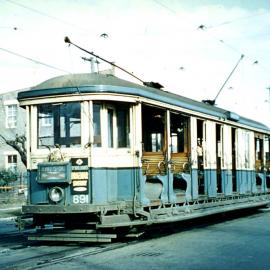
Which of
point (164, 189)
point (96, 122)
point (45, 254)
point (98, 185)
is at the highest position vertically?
point (96, 122)

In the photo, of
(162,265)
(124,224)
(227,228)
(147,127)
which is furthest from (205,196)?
(162,265)

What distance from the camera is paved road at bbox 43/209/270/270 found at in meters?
7.84

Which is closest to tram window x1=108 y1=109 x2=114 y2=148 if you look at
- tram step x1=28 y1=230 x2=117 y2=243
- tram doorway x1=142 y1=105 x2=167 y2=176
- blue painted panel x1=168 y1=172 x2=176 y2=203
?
tram doorway x1=142 y1=105 x2=167 y2=176

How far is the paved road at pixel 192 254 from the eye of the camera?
784 cm

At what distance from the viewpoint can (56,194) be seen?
9.75 meters

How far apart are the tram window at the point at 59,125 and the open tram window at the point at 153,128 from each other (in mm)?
1969

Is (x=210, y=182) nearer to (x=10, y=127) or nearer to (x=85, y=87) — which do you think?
(x=85, y=87)

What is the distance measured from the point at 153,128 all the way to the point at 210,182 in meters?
2.63

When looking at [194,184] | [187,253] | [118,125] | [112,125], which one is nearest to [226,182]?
[194,184]

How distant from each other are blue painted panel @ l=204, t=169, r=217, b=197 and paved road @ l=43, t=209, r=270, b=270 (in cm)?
175

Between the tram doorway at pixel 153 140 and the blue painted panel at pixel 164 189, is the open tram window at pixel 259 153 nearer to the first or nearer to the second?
the tram doorway at pixel 153 140

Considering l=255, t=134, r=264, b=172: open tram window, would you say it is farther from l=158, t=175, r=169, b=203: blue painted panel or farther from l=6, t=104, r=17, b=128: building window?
l=6, t=104, r=17, b=128: building window

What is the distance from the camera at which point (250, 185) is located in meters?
17.3

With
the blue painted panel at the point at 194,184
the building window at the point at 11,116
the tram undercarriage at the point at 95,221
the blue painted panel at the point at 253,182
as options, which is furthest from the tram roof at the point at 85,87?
the building window at the point at 11,116
